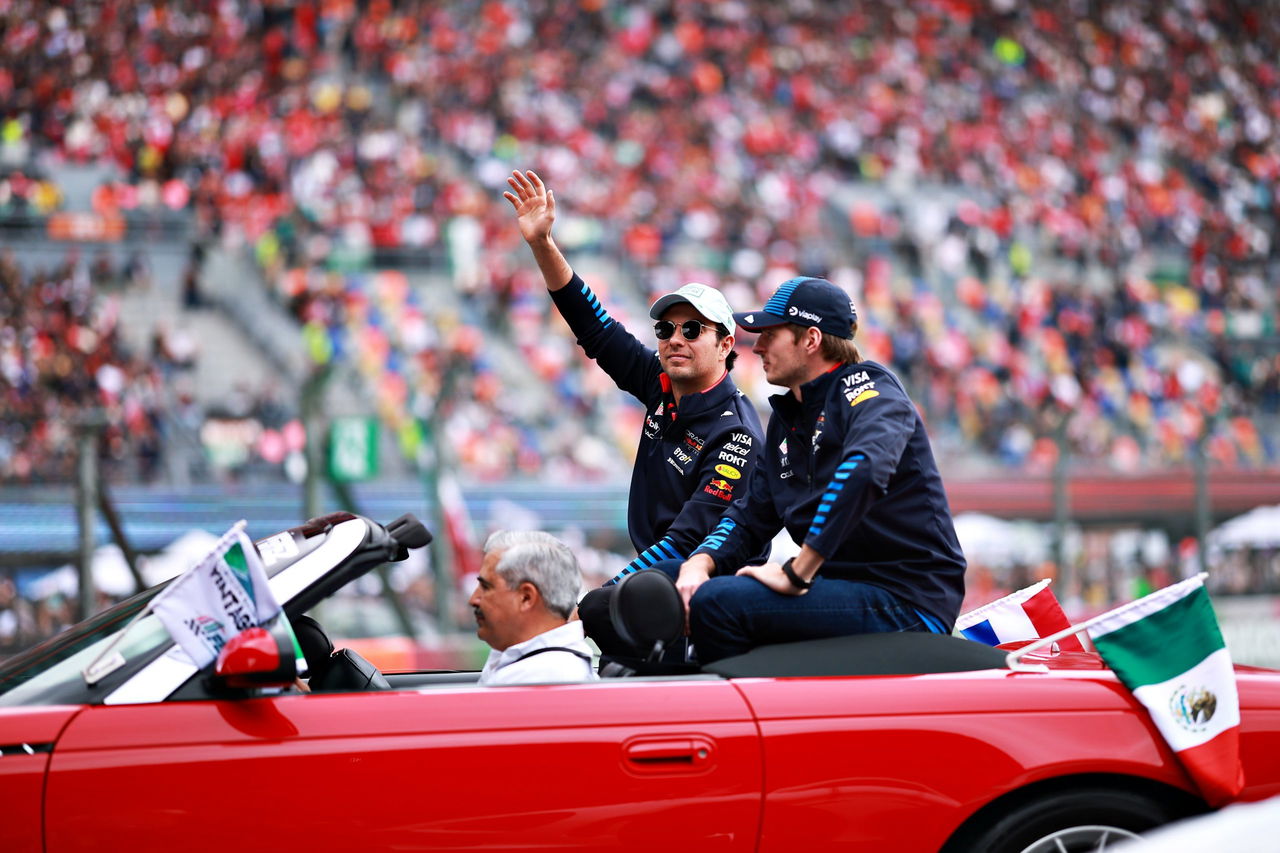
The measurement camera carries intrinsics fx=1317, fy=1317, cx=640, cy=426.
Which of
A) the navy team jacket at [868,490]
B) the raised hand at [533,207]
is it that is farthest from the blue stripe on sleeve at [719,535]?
the raised hand at [533,207]

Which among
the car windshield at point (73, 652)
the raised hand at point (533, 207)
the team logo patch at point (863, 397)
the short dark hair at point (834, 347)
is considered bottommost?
the car windshield at point (73, 652)

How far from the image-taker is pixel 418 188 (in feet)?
59.5

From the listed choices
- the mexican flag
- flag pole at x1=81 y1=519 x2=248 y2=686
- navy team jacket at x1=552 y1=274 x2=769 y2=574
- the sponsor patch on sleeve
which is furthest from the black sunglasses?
flag pole at x1=81 y1=519 x2=248 y2=686

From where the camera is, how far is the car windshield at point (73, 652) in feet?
9.19

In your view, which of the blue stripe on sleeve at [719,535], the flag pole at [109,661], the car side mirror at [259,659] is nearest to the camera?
the car side mirror at [259,659]

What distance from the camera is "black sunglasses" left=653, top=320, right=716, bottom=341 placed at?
390cm

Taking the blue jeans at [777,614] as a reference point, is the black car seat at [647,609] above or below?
above

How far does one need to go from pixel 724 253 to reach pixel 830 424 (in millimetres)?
15587

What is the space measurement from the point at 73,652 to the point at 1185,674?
249 cm

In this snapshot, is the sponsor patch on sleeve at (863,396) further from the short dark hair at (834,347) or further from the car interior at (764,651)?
the car interior at (764,651)

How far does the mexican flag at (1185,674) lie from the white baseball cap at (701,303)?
1417 millimetres

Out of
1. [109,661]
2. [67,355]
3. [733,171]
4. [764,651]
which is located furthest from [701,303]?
[733,171]

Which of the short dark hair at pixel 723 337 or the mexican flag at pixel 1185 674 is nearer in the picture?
the mexican flag at pixel 1185 674

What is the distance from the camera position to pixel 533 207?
4.19m
